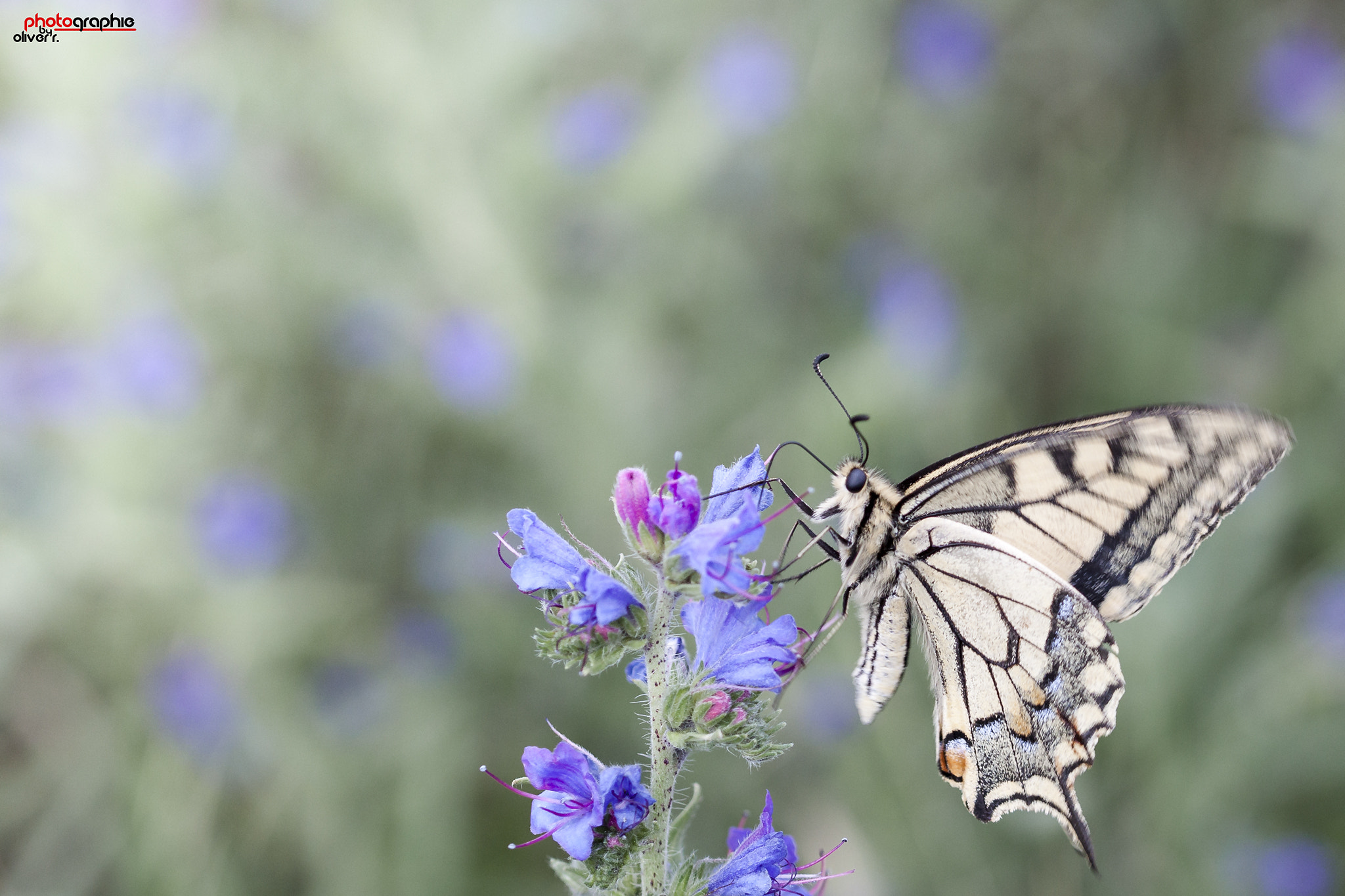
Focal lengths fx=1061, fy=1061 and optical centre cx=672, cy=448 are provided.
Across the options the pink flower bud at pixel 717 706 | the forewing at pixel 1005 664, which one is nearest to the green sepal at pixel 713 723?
the pink flower bud at pixel 717 706

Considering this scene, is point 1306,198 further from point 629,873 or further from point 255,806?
point 255,806

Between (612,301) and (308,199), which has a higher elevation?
(308,199)

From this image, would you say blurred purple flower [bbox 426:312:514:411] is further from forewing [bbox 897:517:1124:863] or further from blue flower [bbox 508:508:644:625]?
blue flower [bbox 508:508:644:625]

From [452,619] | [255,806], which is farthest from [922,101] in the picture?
[255,806]

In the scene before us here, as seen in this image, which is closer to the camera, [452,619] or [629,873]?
[629,873]

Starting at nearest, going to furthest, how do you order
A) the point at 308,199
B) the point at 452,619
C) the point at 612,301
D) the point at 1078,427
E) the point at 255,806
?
the point at 1078,427
the point at 255,806
the point at 452,619
the point at 612,301
the point at 308,199
